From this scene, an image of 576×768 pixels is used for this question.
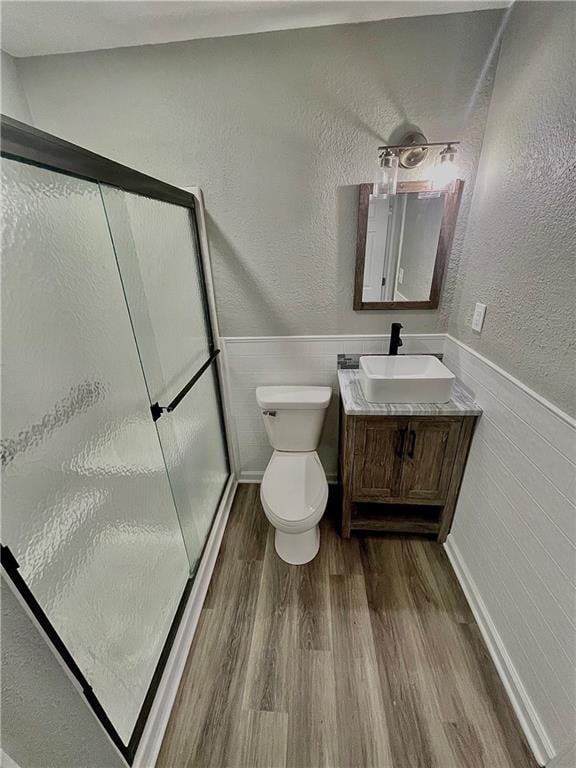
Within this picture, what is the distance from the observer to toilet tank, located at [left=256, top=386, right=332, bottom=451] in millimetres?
1647

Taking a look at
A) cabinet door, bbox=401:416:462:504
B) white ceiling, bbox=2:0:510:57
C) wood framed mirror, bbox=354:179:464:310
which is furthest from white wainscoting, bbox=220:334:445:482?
white ceiling, bbox=2:0:510:57

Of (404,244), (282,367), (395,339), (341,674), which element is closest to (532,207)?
(404,244)

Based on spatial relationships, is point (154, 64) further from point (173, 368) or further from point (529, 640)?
point (529, 640)

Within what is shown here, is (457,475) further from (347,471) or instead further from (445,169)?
(445,169)

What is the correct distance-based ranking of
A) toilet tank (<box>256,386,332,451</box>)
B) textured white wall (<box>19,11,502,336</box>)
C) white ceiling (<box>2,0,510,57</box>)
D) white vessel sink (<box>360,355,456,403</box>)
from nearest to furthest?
white ceiling (<box>2,0,510,57</box>) < textured white wall (<box>19,11,502,336</box>) < white vessel sink (<box>360,355,456,403</box>) < toilet tank (<box>256,386,332,451</box>)

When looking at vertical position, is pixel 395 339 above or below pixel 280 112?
below

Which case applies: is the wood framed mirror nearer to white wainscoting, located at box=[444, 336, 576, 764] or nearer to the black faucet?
the black faucet

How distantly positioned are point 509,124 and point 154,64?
1.46 meters

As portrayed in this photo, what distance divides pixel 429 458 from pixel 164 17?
82.5 inches

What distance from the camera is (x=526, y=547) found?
3.38 feet

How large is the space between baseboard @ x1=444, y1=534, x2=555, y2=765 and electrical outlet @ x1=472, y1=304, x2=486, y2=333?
1072 mm

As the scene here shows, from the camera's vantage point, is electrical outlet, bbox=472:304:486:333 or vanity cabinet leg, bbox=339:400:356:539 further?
vanity cabinet leg, bbox=339:400:356:539

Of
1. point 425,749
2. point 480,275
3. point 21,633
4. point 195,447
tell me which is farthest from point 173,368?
point 425,749

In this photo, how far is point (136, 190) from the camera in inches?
38.9
